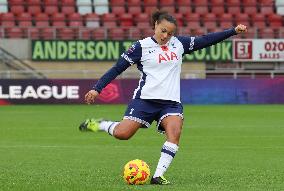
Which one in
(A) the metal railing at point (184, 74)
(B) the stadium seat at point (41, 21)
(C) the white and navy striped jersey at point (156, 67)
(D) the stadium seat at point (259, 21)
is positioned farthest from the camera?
(D) the stadium seat at point (259, 21)

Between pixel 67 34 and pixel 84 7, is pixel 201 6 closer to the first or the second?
pixel 84 7

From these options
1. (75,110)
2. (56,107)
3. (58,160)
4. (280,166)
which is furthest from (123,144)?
(56,107)

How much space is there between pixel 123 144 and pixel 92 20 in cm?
2229

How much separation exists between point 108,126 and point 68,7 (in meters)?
30.1

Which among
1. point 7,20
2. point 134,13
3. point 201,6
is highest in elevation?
point 201,6

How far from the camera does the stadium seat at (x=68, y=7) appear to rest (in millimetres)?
40344

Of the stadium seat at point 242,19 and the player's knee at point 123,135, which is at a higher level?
the player's knee at point 123,135

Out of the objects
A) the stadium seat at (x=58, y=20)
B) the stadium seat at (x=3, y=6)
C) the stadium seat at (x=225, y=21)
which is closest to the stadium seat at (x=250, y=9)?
the stadium seat at (x=225, y=21)

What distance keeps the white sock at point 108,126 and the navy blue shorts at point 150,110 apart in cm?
24

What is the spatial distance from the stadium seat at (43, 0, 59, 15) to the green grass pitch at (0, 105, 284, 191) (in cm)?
1377

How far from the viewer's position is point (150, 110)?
10.5 metres

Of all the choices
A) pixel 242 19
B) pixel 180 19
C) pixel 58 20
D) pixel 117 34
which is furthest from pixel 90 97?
pixel 242 19

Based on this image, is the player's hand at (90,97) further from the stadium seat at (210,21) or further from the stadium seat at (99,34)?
the stadium seat at (210,21)

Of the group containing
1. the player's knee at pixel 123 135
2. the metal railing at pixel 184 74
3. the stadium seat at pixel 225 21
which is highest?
the player's knee at pixel 123 135
